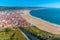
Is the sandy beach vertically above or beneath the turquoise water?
beneath

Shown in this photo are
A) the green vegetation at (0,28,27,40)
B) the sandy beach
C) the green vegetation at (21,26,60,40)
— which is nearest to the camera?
the green vegetation at (0,28,27,40)

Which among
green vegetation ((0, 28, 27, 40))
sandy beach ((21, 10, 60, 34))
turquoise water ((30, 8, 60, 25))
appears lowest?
green vegetation ((0, 28, 27, 40))

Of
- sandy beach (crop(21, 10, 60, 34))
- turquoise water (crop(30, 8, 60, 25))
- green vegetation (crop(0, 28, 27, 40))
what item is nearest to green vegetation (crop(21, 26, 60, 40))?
sandy beach (crop(21, 10, 60, 34))

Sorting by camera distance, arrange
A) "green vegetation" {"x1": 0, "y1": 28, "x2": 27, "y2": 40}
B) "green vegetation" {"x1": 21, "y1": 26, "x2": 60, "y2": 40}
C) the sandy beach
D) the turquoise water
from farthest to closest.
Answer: the turquoise water, the sandy beach, "green vegetation" {"x1": 21, "y1": 26, "x2": 60, "y2": 40}, "green vegetation" {"x1": 0, "y1": 28, "x2": 27, "y2": 40}

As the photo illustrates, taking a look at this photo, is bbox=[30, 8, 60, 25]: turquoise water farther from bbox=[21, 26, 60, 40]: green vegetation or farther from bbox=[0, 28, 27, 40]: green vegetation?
bbox=[0, 28, 27, 40]: green vegetation

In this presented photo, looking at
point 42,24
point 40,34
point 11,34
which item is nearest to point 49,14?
point 42,24

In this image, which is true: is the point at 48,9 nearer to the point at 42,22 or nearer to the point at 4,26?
the point at 42,22

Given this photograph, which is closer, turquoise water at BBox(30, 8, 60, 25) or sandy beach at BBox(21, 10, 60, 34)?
sandy beach at BBox(21, 10, 60, 34)

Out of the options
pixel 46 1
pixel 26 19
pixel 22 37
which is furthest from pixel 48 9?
pixel 22 37
